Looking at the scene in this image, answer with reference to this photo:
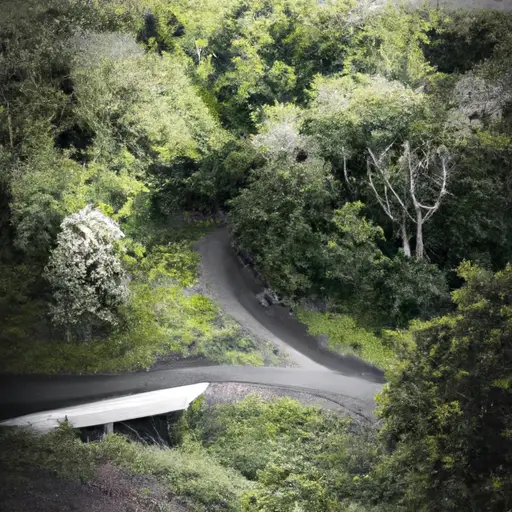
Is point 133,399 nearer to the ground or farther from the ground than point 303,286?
nearer to the ground

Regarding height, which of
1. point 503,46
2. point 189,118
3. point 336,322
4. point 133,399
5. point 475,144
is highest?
point 503,46

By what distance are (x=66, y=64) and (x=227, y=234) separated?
→ 6.14 m

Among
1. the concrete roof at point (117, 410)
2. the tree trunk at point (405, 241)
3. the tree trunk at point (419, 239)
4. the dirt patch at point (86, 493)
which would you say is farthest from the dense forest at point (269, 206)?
the concrete roof at point (117, 410)

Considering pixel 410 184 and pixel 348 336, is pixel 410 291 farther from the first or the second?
pixel 410 184

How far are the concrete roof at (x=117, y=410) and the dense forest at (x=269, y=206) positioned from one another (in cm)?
63

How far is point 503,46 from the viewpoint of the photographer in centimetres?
1609

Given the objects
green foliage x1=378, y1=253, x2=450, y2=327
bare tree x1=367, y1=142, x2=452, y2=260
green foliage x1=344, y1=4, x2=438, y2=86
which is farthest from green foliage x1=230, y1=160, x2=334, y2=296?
green foliage x1=344, y1=4, x2=438, y2=86

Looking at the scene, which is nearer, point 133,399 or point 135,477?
point 135,477

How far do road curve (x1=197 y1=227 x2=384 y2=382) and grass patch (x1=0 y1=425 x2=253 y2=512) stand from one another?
4.11 metres

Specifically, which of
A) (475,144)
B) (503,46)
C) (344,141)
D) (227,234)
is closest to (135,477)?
(227,234)

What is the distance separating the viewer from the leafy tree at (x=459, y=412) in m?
8.98

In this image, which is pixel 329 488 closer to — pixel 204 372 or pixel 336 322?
pixel 204 372

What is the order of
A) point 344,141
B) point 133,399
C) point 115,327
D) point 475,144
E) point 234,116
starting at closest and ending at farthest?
point 133,399 → point 115,327 → point 475,144 → point 344,141 → point 234,116

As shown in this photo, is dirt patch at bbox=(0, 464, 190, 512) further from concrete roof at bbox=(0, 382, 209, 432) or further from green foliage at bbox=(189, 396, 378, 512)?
concrete roof at bbox=(0, 382, 209, 432)
